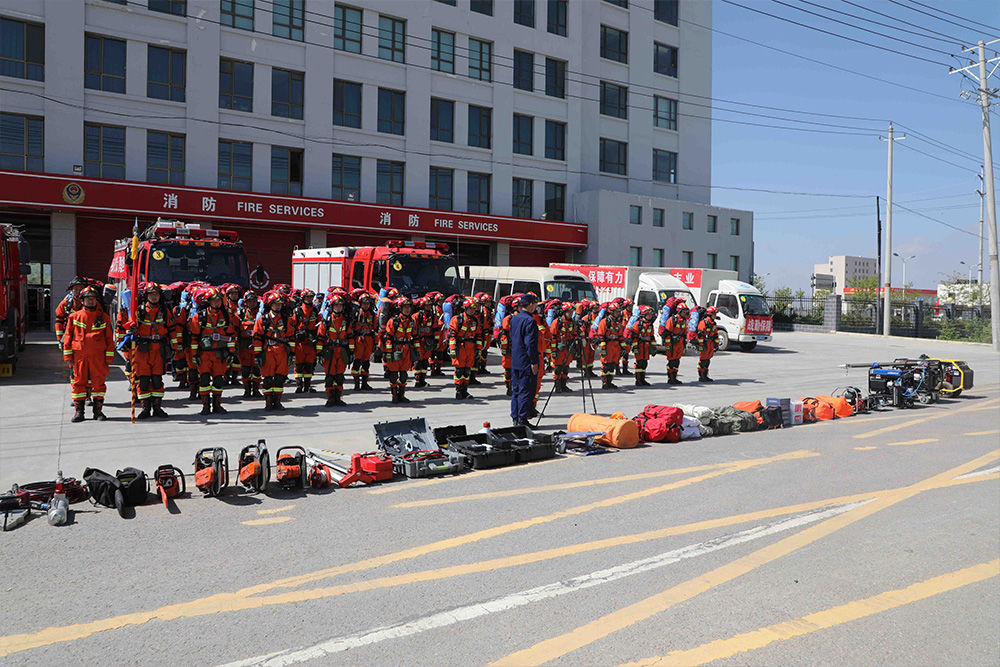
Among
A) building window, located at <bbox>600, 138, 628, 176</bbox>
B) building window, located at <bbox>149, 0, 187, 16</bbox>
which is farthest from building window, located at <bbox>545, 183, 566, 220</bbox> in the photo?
building window, located at <bbox>149, 0, 187, 16</bbox>

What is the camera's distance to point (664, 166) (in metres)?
46.7

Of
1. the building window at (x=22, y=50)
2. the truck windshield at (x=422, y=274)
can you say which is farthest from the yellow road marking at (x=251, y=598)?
the building window at (x=22, y=50)

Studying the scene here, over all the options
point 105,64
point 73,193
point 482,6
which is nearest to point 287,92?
point 105,64

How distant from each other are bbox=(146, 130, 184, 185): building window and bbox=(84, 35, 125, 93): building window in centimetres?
212

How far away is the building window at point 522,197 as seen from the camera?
1577 inches

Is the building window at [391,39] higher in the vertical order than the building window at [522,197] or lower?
higher

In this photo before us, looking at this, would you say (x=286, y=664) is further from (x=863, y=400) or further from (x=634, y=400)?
(x=863, y=400)

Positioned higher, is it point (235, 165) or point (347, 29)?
point (347, 29)

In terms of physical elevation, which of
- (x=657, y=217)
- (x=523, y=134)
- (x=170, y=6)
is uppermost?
(x=170, y=6)

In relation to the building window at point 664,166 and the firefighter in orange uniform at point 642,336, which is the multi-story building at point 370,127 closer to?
the building window at point 664,166

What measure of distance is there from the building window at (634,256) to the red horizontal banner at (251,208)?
14.5 ft

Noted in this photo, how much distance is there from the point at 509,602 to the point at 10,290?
1512 centimetres

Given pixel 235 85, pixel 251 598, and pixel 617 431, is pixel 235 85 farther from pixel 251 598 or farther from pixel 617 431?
pixel 251 598

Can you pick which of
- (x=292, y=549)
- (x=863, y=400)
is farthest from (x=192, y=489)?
(x=863, y=400)
